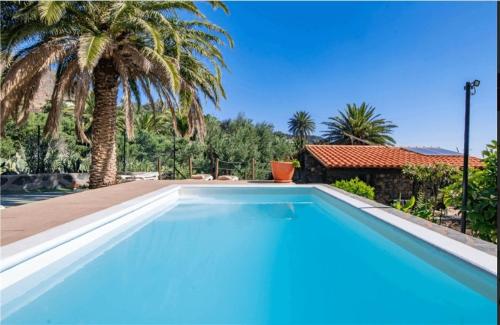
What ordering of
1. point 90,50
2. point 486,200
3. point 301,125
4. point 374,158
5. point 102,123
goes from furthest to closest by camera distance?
1. point 301,125
2. point 374,158
3. point 102,123
4. point 90,50
5. point 486,200

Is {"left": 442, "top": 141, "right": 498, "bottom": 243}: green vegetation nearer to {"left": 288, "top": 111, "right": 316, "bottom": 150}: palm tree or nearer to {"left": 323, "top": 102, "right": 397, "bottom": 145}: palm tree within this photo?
{"left": 323, "top": 102, "right": 397, "bottom": 145}: palm tree

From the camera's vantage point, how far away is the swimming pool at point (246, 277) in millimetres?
3258

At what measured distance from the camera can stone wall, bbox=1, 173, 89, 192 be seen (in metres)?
12.0

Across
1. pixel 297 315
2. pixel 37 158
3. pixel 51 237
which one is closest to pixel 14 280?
pixel 51 237

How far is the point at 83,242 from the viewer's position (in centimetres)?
478

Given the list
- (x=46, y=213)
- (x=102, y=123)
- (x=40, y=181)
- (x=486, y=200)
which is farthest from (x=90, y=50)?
(x=486, y=200)

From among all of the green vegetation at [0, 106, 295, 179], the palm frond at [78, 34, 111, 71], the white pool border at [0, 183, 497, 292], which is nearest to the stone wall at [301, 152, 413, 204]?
the green vegetation at [0, 106, 295, 179]

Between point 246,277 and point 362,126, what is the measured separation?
34750 millimetres

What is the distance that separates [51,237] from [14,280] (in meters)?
0.75

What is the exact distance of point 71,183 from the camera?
553 inches

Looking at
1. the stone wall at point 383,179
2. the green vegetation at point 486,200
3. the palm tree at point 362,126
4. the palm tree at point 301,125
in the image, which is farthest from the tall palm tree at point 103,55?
the palm tree at point 301,125

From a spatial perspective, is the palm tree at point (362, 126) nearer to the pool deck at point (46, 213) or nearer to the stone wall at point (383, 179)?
the stone wall at point (383, 179)

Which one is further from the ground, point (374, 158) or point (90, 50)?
point (90, 50)

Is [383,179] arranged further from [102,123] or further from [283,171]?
[102,123]
